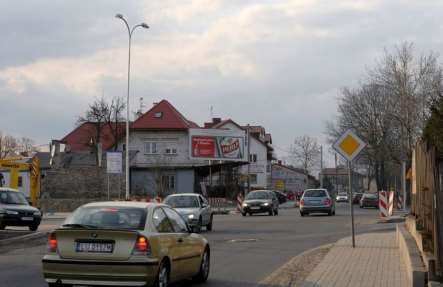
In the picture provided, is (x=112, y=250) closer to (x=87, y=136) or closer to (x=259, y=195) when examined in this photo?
(x=259, y=195)

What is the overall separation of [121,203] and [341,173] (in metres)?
175

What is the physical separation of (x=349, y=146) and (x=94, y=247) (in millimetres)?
9149

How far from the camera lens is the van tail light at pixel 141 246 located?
10164 mm

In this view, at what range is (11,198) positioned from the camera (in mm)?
28219

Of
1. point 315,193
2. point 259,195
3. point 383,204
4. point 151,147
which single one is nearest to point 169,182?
point 151,147

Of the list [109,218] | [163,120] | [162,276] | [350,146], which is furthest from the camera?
[163,120]

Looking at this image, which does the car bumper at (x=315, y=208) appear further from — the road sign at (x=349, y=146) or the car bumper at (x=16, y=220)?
the road sign at (x=349, y=146)

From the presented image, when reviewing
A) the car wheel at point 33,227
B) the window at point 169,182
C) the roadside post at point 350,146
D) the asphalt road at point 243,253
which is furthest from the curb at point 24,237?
the window at point 169,182

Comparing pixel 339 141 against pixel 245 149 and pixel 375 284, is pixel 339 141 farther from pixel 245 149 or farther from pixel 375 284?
pixel 245 149

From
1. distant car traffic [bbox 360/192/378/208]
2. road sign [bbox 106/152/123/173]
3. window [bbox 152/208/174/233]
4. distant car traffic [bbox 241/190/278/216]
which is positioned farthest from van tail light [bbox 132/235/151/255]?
distant car traffic [bbox 360/192/378/208]

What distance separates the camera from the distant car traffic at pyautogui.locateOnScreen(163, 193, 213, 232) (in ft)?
83.6

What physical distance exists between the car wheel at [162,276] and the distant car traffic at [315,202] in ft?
99.6

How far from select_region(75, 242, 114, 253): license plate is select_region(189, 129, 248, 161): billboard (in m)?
67.1

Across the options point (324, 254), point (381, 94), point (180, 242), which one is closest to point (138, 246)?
point (180, 242)
